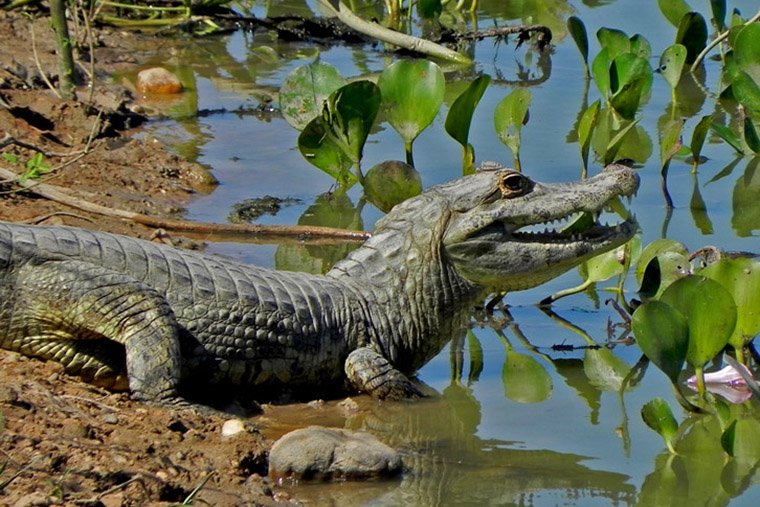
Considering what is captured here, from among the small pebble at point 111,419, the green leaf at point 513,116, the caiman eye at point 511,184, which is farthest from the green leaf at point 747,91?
the small pebble at point 111,419

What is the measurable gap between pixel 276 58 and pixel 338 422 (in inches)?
272

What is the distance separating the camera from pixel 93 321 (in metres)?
4.36

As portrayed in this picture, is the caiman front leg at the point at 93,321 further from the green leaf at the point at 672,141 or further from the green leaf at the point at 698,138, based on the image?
the green leaf at the point at 698,138

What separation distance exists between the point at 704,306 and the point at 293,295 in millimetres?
1619

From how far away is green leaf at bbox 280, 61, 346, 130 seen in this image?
7.20 m

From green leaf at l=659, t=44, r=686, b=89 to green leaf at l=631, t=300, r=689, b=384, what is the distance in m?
4.75

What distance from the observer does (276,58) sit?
11.1 meters

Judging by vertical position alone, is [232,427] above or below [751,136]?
below

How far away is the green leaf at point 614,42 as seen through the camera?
9.05 meters

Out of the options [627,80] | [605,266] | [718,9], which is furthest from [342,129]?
[718,9]

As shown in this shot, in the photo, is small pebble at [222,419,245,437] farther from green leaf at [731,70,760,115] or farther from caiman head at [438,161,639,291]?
green leaf at [731,70,760,115]

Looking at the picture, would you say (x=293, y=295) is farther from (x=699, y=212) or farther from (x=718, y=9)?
(x=718, y=9)

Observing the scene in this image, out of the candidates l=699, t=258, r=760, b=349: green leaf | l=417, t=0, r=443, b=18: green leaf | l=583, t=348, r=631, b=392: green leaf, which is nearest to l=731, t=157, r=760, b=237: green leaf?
l=583, t=348, r=631, b=392: green leaf

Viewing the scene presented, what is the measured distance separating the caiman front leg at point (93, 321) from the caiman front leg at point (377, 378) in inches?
33.4
